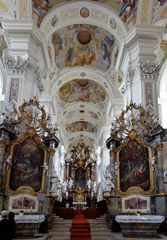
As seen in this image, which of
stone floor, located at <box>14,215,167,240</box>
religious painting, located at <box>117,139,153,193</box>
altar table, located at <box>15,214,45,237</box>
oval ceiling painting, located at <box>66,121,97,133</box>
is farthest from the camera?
oval ceiling painting, located at <box>66,121,97,133</box>

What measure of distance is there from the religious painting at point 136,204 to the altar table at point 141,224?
3.47ft

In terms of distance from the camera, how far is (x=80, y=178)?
1085 inches

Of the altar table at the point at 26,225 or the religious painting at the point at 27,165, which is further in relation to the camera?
the religious painting at the point at 27,165

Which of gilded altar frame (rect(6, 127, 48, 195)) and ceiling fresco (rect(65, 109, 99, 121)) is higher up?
ceiling fresco (rect(65, 109, 99, 121))

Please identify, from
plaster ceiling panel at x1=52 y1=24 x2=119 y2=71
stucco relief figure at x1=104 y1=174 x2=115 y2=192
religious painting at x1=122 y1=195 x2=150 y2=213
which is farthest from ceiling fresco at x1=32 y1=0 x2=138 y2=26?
religious painting at x1=122 y1=195 x2=150 y2=213

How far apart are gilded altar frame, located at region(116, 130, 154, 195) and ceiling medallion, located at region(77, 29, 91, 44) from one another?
7.58 metres

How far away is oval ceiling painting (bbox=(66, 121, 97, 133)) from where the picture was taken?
27.1m

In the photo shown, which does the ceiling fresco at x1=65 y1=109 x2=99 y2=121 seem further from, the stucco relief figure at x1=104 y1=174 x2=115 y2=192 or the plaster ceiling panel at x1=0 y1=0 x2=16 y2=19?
the stucco relief figure at x1=104 y1=174 x2=115 y2=192

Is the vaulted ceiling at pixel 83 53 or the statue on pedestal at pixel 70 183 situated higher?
the vaulted ceiling at pixel 83 53

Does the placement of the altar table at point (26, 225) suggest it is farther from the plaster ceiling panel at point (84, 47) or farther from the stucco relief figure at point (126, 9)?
the plaster ceiling panel at point (84, 47)

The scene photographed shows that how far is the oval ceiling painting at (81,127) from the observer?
2711 centimetres

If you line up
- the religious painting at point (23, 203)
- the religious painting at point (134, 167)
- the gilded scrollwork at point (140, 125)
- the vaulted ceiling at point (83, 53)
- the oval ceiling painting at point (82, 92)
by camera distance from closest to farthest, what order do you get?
the religious painting at point (23, 203)
the religious painting at point (134, 167)
the gilded scrollwork at point (140, 125)
the vaulted ceiling at point (83, 53)
the oval ceiling painting at point (82, 92)

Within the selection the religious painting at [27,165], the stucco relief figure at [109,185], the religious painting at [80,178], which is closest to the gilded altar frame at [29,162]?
the religious painting at [27,165]

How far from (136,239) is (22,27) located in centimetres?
888
